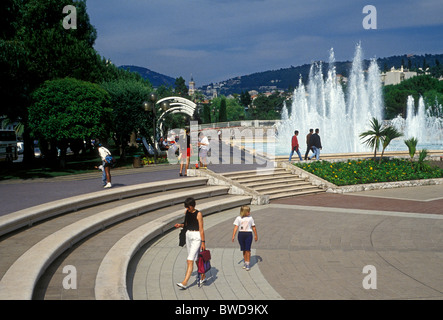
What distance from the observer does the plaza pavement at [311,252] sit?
25.1 feet

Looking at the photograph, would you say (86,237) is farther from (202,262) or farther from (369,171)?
(369,171)

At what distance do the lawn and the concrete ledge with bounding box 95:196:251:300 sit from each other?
23.5ft

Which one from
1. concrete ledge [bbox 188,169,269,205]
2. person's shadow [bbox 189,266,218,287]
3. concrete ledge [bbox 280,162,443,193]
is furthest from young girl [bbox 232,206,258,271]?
concrete ledge [bbox 280,162,443,193]

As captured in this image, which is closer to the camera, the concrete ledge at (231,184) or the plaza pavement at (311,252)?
the plaza pavement at (311,252)

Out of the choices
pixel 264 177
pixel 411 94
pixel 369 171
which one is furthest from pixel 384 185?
pixel 411 94

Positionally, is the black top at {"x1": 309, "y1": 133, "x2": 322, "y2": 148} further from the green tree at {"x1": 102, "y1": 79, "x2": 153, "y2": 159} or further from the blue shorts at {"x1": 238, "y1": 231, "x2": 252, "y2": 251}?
the blue shorts at {"x1": 238, "y1": 231, "x2": 252, "y2": 251}

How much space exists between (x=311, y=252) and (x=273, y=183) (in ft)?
28.8

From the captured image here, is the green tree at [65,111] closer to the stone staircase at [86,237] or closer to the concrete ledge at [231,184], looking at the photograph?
the concrete ledge at [231,184]

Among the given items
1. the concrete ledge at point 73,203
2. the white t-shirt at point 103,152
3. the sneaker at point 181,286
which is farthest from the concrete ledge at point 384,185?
the sneaker at point 181,286

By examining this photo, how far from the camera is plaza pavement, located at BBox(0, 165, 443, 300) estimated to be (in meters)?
7.64

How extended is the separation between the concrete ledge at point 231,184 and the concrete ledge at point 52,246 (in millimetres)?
2989


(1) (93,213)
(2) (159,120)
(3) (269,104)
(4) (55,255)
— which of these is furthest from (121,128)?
(3) (269,104)

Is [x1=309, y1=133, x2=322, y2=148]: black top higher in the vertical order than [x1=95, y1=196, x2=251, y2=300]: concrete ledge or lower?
higher

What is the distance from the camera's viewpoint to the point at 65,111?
22.8 meters
